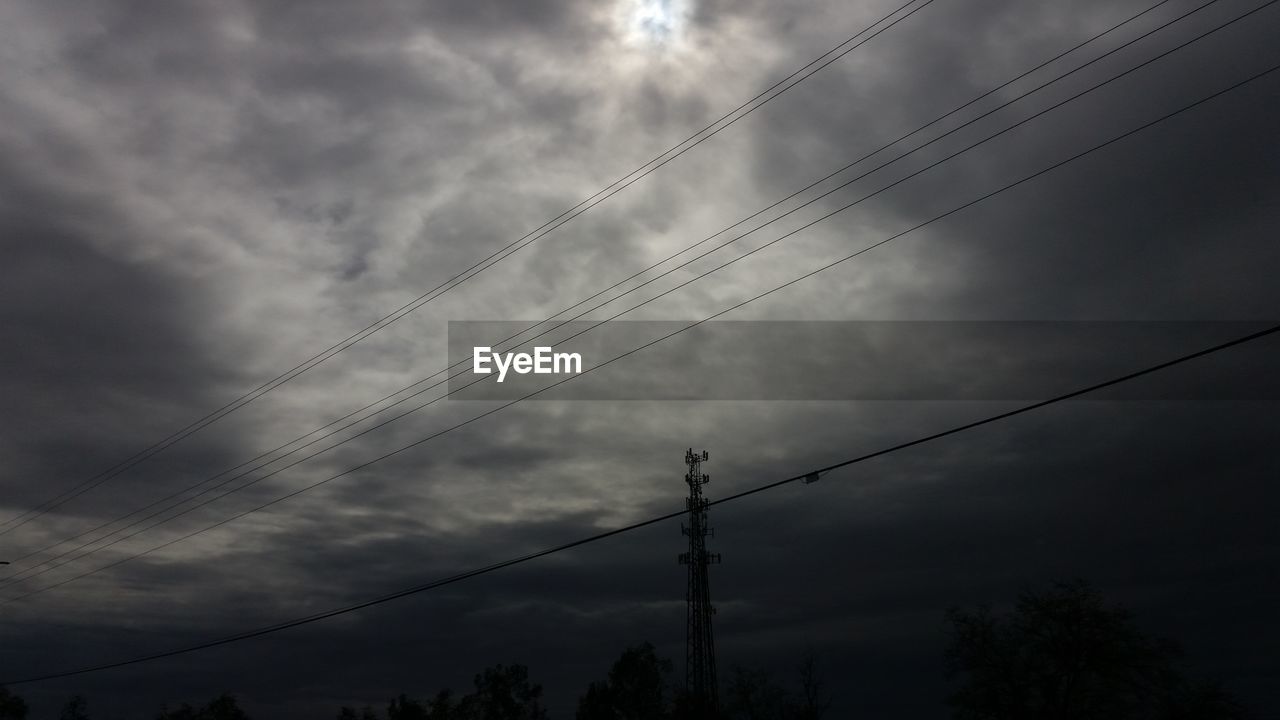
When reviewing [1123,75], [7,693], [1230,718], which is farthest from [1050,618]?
[7,693]

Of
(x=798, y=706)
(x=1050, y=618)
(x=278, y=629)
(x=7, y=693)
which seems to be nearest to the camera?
(x=278, y=629)

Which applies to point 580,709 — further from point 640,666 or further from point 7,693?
point 7,693

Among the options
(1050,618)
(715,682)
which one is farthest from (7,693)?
(1050,618)

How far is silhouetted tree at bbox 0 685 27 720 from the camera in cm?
8862

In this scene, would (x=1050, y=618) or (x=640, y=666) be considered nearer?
(x=1050, y=618)

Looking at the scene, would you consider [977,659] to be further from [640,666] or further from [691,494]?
[640,666]

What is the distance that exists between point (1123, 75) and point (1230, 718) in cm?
4602

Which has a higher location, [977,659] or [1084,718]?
[977,659]

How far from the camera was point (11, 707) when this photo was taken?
3558 inches

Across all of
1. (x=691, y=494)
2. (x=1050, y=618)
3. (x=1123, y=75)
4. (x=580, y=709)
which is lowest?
(x=580, y=709)

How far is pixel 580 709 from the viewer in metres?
102

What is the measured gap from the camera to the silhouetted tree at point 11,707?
88.6 meters

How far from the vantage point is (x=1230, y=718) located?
48875 millimetres

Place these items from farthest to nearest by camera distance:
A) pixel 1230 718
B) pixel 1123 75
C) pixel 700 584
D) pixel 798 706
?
pixel 798 706, pixel 1230 718, pixel 700 584, pixel 1123 75
